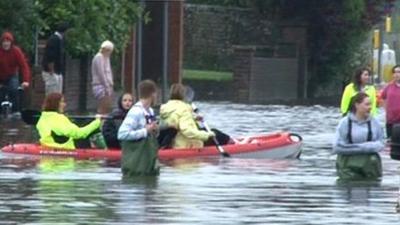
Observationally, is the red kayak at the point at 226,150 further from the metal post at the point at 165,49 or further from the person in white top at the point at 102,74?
the metal post at the point at 165,49

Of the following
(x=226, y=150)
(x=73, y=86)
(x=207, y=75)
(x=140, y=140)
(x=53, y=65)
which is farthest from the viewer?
(x=207, y=75)

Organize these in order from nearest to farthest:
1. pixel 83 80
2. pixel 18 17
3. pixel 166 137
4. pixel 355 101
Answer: pixel 355 101
pixel 166 137
pixel 18 17
pixel 83 80

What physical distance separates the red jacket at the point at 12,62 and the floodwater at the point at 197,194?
7491 millimetres

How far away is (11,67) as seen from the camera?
3022cm

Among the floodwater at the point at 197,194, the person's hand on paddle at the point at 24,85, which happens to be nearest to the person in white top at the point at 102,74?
the person's hand on paddle at the point at 24,85

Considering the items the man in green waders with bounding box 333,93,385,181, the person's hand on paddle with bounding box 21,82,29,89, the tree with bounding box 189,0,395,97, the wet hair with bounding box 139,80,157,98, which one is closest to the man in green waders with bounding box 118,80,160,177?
the wet hair with bounding box 139,80,157,98

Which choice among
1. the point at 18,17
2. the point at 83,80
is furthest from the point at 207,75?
the point at 18,17

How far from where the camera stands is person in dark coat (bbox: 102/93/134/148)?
2131 cm

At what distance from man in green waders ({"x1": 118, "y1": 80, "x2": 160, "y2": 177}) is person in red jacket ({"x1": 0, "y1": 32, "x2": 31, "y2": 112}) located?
10.8m

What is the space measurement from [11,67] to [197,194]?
13625 mm

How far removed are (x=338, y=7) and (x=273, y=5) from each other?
2.21 metres

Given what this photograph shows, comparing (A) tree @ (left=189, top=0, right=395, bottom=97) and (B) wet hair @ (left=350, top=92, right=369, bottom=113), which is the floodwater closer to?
(B) wet hair @ (left=350, top=92, right=369, bottom=113)

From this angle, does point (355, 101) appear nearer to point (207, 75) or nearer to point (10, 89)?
point (10, 89)

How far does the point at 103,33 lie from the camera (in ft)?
117
